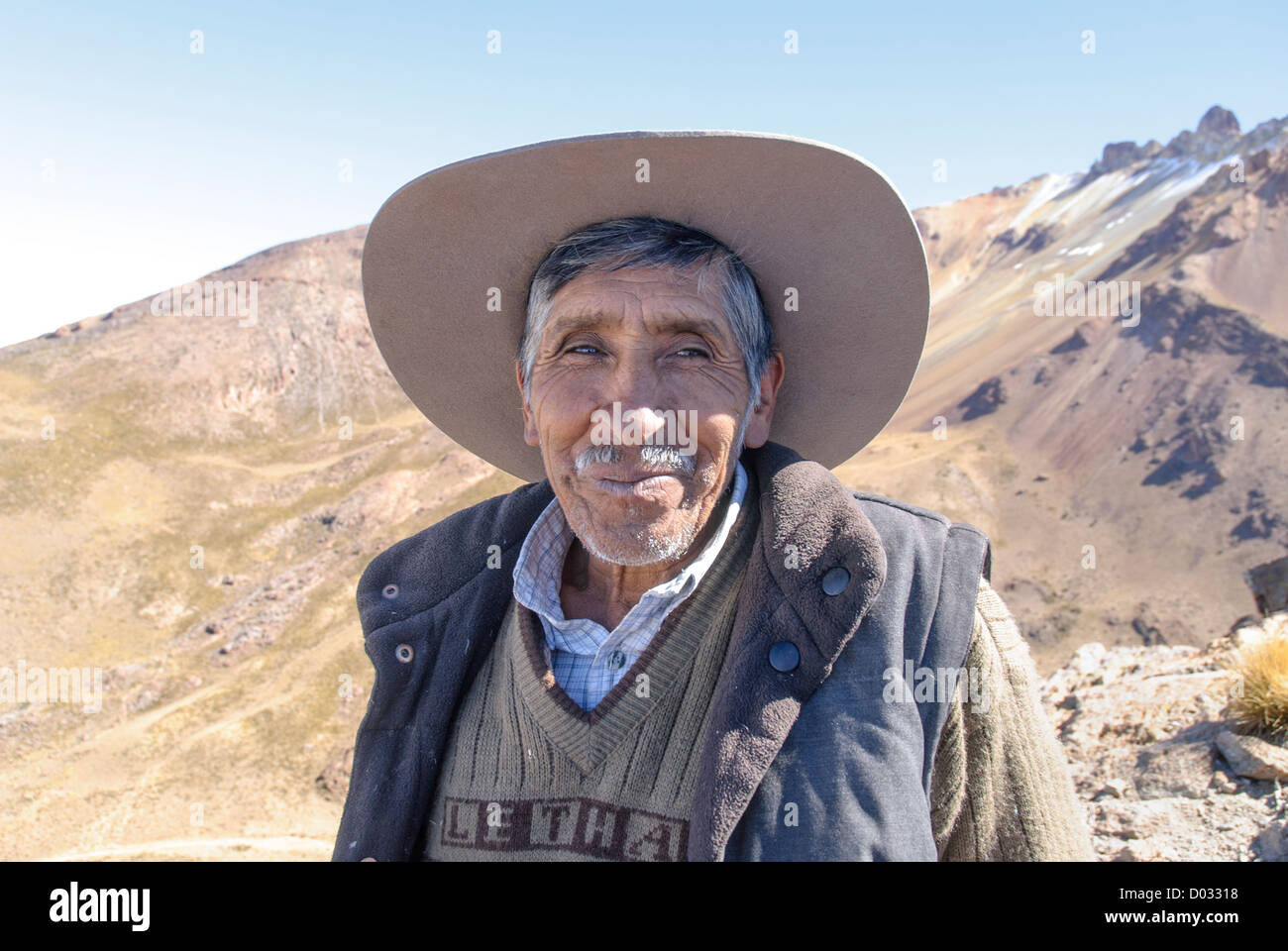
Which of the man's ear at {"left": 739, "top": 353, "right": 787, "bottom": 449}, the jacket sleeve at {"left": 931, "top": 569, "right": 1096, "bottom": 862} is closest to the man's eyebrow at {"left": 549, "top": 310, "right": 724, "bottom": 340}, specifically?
the man's ear at {"left": 739, "top": 353, "right": 787, "bottom": 449}

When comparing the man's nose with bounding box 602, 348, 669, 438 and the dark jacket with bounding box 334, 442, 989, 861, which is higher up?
the man's nose with bounding box 602, 348, 669, 438

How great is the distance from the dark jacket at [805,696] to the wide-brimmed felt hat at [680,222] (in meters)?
0.48

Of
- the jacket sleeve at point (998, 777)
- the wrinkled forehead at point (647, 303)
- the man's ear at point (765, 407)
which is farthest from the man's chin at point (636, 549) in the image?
the jacket sleeve at point (998, 777)

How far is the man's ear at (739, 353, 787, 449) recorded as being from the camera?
214cm

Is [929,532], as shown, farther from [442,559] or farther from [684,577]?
[442,559]

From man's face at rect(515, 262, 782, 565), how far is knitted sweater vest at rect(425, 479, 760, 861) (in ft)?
0.55

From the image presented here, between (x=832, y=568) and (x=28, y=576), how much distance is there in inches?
1487

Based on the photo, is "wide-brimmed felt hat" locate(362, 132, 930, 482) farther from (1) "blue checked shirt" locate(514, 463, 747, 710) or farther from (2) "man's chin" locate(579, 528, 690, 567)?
(2) "man's chin" locate(579, 528, 690, 567)

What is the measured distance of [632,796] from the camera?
172cm

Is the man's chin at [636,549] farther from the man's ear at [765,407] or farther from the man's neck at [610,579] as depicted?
the man's ear at [765,407]

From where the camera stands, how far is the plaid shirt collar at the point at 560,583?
1.86 m

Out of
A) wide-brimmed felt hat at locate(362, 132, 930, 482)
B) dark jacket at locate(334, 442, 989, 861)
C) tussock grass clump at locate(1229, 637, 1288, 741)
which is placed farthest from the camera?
tussock grass clump at locate(1229, 637, 1288, 741)
